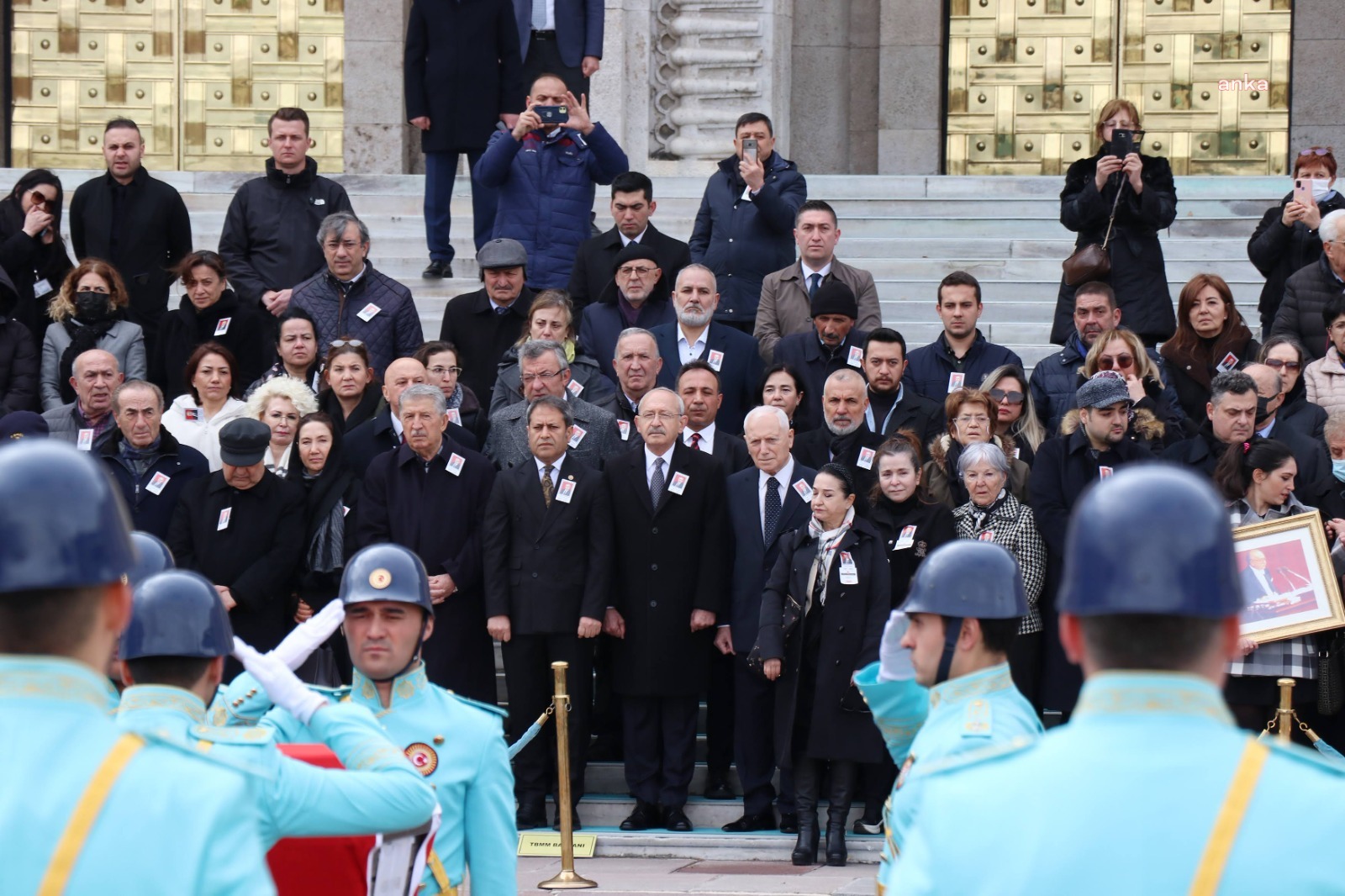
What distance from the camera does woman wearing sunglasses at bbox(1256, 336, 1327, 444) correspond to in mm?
10344

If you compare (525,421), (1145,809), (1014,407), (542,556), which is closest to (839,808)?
(542,556)

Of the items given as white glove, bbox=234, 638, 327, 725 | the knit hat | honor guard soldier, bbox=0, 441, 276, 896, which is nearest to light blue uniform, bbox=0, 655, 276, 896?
honor guard soldier, bbox=0, 441, 276, 896

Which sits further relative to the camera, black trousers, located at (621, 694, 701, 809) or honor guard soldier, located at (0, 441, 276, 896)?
black trousers, located at (621, 694, 701, 809)

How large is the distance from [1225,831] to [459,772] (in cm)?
276

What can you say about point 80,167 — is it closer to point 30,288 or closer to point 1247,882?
point 30,288

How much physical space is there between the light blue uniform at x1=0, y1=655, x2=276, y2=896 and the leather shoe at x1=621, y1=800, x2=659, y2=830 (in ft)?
24.6

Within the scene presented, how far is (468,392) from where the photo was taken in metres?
11.3

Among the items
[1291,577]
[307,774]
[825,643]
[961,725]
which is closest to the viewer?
[307,774]

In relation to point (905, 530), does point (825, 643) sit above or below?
below

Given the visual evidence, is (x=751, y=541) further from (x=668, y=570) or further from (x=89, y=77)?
(x=89, y=77)

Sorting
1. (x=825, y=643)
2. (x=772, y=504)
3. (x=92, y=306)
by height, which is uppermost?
(x=92, y=306)

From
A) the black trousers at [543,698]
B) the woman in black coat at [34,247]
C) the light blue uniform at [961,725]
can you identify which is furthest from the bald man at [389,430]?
the light blue uniform at [961,725]

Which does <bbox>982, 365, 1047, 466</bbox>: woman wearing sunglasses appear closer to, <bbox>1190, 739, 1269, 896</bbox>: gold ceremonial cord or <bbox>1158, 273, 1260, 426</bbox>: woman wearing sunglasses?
<bbox>1158, 273, 1260, 426</bbox>: woman wearing sunglasses

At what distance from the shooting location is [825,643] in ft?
32.1
